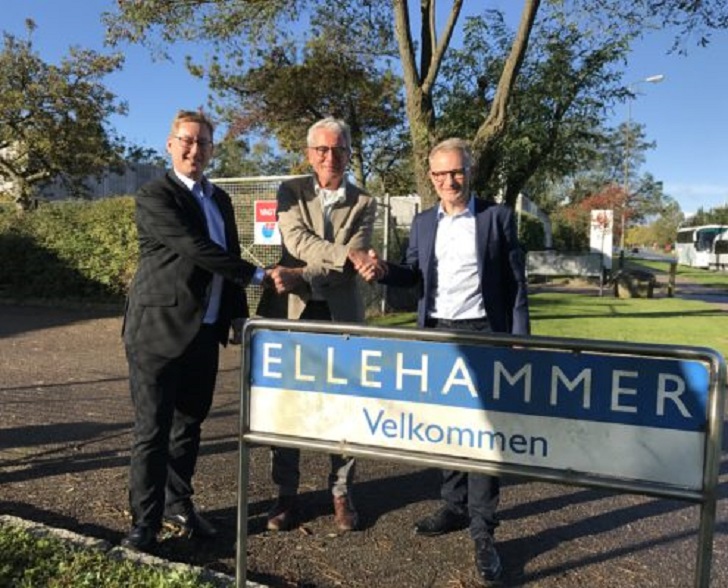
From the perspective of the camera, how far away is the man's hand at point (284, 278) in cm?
336

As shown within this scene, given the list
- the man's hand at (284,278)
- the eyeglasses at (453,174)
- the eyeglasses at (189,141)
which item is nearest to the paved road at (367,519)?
the man's hand at (284,278)

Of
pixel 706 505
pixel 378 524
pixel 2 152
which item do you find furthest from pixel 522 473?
pixel 2 152

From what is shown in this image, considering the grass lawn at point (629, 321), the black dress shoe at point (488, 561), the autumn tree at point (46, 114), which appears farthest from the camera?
the autumn tree at point (46, 114)

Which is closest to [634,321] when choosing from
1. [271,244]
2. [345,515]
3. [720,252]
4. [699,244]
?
[271,244]

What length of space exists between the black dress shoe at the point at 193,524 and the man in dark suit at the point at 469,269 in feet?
4.42

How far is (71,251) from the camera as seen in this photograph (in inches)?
594

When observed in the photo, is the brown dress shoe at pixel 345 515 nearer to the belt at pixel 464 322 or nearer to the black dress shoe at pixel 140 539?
the black dress shoe at pixel 140 539

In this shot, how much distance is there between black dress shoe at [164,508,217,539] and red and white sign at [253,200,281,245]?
768 centimetres

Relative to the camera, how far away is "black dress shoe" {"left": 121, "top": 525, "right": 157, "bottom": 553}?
333 centimetres

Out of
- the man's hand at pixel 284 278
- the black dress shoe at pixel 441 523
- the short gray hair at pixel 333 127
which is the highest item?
the short gray hair at pixel 333 127

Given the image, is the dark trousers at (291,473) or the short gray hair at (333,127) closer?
the short gray hair at (333,127)

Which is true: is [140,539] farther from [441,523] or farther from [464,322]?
[464,322]

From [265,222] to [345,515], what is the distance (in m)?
7.87

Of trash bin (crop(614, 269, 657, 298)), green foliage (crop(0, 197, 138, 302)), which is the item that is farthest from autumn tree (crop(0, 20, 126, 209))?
trash bin (crop(614, 269, 657, 298))
